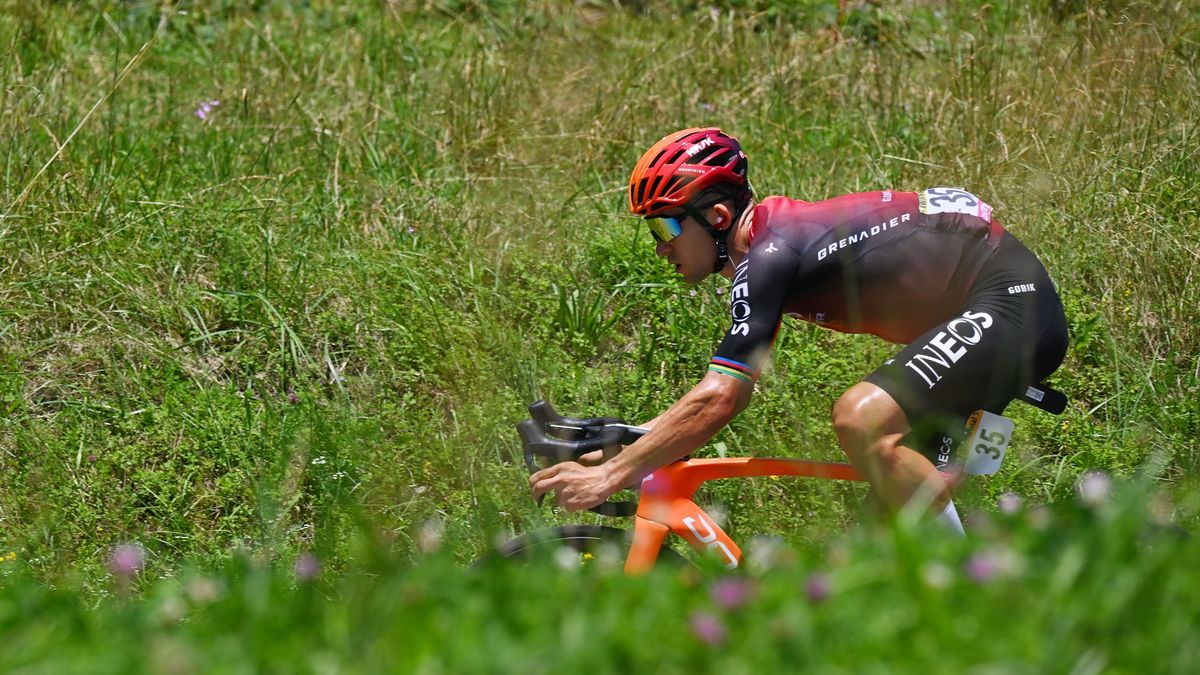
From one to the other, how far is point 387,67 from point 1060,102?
427cm

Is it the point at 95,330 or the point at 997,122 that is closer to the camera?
the point at 95,330

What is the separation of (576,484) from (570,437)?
27 cm

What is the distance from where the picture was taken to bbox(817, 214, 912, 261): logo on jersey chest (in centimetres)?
401

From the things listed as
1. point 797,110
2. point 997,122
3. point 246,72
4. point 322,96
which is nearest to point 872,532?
point 997,122

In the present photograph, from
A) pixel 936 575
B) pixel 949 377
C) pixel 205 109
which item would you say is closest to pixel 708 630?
pixel 936 575

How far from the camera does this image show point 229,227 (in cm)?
644

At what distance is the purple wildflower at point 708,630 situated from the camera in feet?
6.43

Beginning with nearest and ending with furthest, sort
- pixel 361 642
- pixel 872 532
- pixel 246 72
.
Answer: pixel 361 642 < pixel 872 532 < pixel 246 72

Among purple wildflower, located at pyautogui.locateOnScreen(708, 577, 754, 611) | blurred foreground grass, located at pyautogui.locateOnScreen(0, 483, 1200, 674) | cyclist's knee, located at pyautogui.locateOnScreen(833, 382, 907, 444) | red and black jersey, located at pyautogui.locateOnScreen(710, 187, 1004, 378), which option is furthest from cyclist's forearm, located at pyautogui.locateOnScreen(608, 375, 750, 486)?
purple wildflower, located at pyautogui.locateOnScreen(708, 577, 754, 611)

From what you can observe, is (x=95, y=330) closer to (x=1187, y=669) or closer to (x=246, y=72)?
(x=246, y=72)

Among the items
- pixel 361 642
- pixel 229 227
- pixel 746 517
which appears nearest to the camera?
pixel 361 642

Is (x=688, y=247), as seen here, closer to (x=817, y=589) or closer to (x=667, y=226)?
(x=667, y=226)

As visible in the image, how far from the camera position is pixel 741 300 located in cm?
380

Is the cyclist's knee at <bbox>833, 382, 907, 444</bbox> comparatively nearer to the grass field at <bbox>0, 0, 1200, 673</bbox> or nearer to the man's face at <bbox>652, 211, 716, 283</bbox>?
the grass field at <bbox>0, 0, 1200, 673</bbox>
